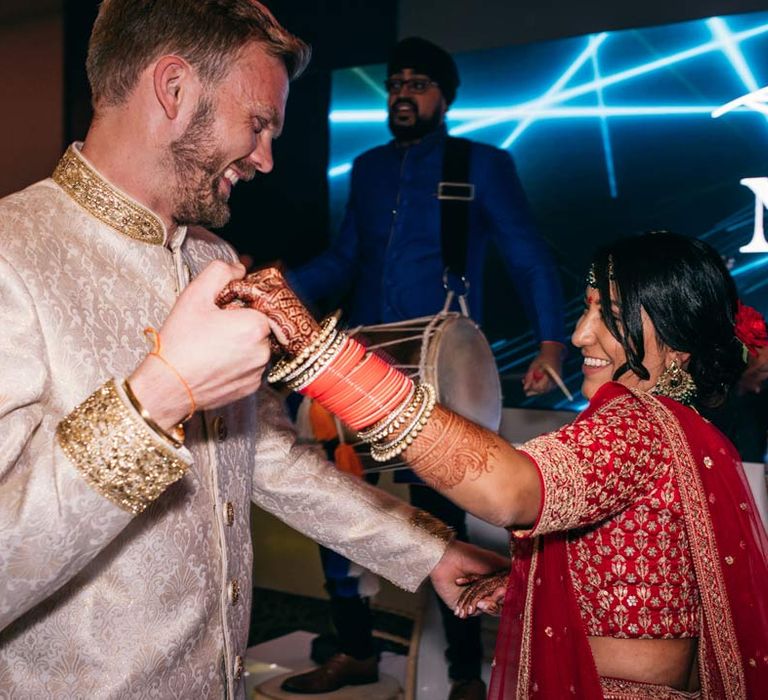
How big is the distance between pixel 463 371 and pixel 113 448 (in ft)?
7.56

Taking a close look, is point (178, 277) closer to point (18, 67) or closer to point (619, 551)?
point (619, 551)

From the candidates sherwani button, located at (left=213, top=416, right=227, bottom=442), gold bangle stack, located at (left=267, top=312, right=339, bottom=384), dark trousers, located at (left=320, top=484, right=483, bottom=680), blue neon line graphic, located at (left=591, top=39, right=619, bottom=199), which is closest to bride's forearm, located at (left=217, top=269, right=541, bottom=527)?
gold bangle stack, located at (left=267, top=312, right=339, bottom=384)

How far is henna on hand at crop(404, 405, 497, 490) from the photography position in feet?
4.15

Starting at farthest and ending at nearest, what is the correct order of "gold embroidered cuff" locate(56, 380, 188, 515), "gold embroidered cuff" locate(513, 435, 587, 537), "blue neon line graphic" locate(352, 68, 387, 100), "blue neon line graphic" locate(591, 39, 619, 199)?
"blue neon line graphic" locate(352, 68, 387, 100)
"blue neon line graphic" locate(591, 39, 619, 199)
"gold embroidered cuff" locate(513, 435, 587, 537)
"gold embroidered cuff" locate(56, 380, 188, 515)

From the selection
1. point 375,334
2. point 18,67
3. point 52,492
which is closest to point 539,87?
point 375,334

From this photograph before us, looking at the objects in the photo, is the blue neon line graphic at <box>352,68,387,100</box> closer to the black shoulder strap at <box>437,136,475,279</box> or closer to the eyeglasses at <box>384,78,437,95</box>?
the eyeglasses at <box>384,78,437,95</box>

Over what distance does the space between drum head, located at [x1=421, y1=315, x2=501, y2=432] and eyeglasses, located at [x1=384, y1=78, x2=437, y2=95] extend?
115 centimetres

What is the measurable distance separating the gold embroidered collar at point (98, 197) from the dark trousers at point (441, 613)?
84.7 inches

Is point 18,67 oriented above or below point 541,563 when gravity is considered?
above

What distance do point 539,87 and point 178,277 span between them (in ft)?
9.50

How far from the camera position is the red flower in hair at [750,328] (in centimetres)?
191

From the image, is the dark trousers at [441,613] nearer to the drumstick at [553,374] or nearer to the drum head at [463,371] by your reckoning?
the drum head at [463,371]

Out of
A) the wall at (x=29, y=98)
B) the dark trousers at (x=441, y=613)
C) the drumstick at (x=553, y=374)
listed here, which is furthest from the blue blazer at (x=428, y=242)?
the wall at (x=29, y=98)

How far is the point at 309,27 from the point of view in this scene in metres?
4.27
